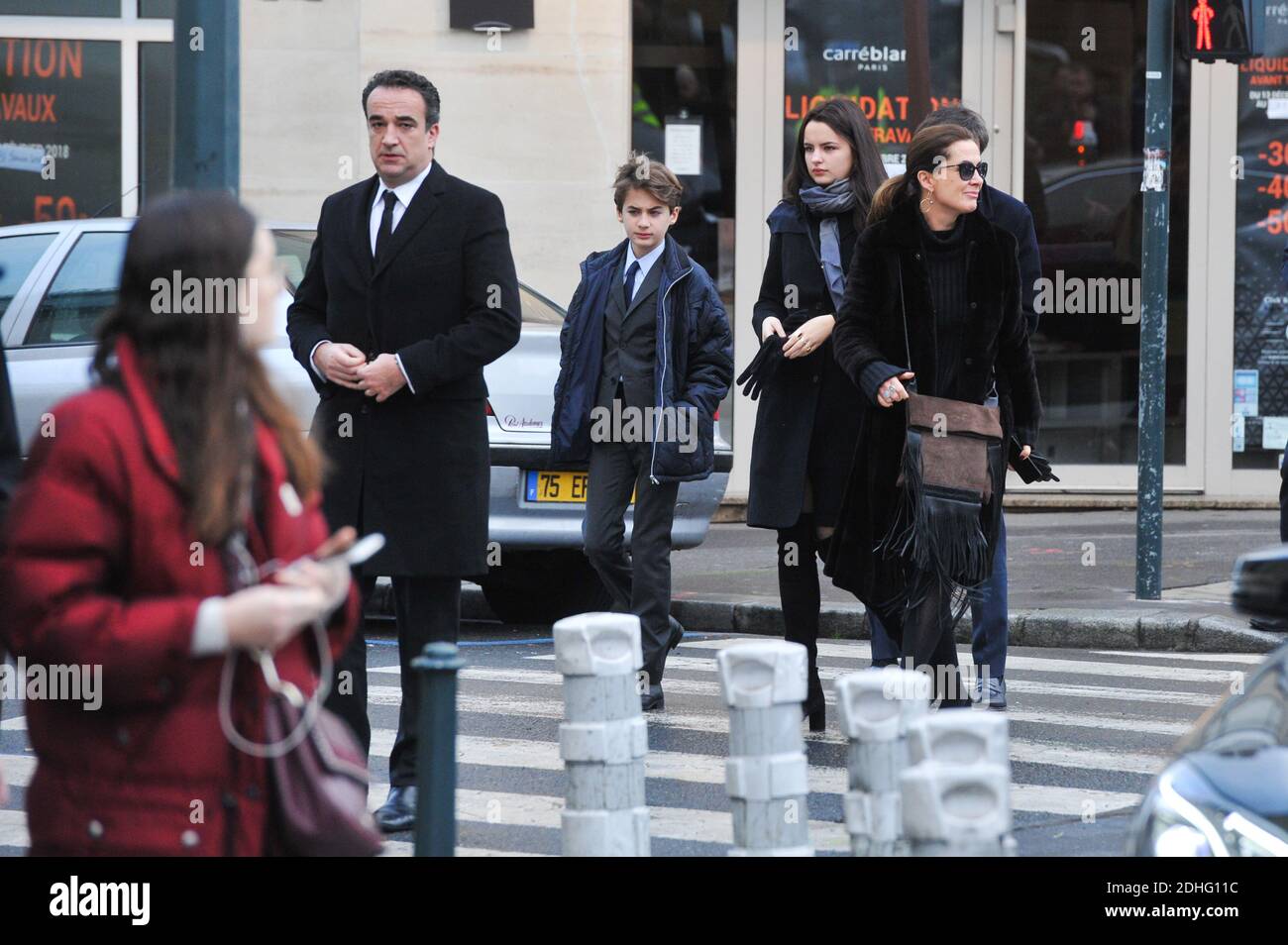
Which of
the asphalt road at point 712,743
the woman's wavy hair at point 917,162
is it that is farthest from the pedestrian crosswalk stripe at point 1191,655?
the woman's wavy hair at point 917,162

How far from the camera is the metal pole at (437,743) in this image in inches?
141

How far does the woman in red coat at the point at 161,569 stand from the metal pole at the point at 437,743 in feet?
Answer: 2.44

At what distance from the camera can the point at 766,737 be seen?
4023mm

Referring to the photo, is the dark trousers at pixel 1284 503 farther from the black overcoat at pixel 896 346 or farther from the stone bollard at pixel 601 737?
the stone bollard at pixel 601 737

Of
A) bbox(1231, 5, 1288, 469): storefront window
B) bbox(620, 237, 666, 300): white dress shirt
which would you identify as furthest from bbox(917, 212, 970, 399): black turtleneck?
bbox(1231, 5, 1288, 469): storefront window

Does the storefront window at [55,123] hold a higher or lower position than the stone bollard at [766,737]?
higher

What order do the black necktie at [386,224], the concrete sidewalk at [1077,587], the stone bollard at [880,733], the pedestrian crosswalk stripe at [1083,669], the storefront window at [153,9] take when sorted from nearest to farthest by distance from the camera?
the stone bollard at [880,733]
the black necktie at [386,224]
the pedestrian crosswalk stripe at [1083,669]
the concrete sidewalk at [1077,587]
the storefront window at [153,9]

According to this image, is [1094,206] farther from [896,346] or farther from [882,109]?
[896,346]

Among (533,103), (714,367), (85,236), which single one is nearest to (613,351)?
(714,367)

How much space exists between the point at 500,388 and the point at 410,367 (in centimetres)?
375

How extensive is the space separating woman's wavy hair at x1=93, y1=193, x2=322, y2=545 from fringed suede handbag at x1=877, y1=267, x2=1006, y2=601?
3.38 meters

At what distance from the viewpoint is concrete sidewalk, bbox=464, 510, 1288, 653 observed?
9.38 m
